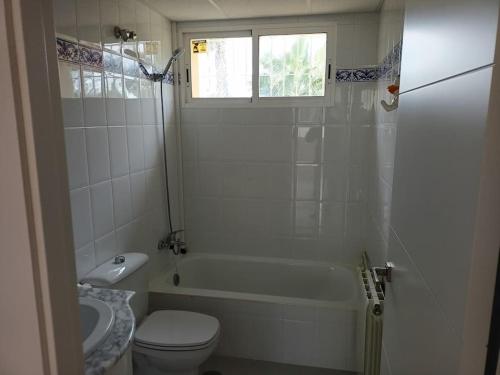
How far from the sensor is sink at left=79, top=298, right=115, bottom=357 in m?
0.94

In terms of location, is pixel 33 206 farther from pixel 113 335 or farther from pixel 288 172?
pixel 288 172

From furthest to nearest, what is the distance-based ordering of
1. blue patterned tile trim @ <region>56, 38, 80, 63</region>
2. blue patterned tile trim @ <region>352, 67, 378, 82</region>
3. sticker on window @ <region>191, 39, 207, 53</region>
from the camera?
sticker on window @ <region>191, 39, 207, 53</region> → blue patterned tile trim @ <region>352, 67, 378, 82</region> → blue patterned tile trim @ <region>56, 38, 80, 63</region>

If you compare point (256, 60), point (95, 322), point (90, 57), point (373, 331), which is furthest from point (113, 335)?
point (256, 60)

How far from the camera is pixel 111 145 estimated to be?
6.52 feet

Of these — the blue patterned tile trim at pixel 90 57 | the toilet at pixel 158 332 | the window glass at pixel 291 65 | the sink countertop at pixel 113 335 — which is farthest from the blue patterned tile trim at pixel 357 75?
the sink countertop at pixel 113 335

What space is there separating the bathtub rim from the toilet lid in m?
0.25

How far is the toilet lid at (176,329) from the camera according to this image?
186 centimetres

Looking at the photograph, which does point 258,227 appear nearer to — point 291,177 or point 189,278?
point 291,177

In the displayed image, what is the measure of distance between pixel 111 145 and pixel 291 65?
1.44 metres

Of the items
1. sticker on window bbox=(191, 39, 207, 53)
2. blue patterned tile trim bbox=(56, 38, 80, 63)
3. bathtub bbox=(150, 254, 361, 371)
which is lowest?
bathtub bbox=(150, 254, 361, 371)

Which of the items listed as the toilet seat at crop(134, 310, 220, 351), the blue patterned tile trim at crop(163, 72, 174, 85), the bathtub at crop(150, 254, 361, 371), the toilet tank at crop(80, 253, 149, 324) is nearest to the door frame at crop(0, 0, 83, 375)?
the toilet tank at crop(80, 253, 149, 324)

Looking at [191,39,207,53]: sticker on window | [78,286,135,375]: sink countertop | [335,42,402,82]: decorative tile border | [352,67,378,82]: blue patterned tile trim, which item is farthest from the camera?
[191,39,207,53]: sticker on window

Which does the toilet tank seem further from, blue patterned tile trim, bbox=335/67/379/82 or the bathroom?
blue patterned tile trim, bbox=335/67/379/82

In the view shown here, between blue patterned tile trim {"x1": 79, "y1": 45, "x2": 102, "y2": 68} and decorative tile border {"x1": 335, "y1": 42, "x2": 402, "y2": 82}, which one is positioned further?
decorative tile border {"x1": 335, "y1": 42, "x2": 402, "y2": 82}
